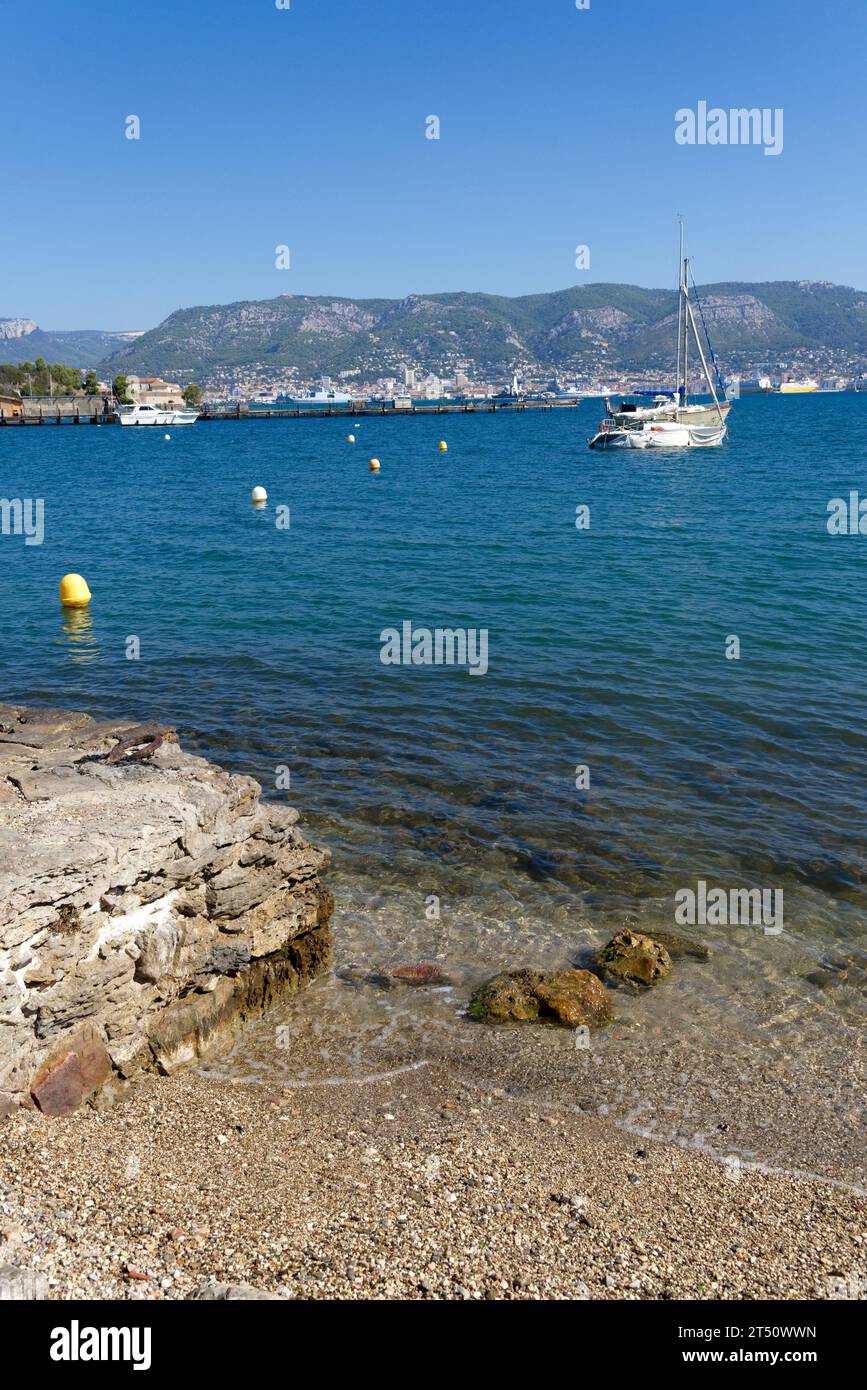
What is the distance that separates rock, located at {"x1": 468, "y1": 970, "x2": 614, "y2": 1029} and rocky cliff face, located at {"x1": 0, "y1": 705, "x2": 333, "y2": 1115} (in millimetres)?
2236

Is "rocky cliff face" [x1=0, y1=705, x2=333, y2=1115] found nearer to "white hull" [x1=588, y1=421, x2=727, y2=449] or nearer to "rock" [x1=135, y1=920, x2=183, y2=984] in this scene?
"rock" [x1=135, y1=920, x2=183, y2=984]

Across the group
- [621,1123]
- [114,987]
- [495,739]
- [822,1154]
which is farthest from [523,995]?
[495,739]

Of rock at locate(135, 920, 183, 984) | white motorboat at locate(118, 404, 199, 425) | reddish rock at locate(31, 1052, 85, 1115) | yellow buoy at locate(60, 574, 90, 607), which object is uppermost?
white motorboat at locate(118, 404, 199, 425)

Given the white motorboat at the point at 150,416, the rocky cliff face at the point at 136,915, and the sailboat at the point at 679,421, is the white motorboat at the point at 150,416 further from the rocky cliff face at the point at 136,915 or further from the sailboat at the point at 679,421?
the rocky cliff face at the point at 136,915

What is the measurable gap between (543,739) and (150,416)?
14393cm

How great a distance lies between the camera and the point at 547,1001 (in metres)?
10.8

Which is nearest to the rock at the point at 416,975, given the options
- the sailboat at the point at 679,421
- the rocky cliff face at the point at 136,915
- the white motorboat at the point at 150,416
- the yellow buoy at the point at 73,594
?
the rocky cliff face at the point at 136,915

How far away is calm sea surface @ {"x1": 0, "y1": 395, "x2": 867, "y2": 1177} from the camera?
10.5m

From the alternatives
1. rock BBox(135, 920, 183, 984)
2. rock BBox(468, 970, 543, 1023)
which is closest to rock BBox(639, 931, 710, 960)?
rock BBox(468, 970, 543, 1023)

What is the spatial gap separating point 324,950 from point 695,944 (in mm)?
4695

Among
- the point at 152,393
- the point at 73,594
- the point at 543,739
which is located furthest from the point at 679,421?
the point at 152,393

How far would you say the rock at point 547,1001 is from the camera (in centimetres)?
1068

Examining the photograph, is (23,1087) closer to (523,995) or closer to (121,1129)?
(121,1129)
